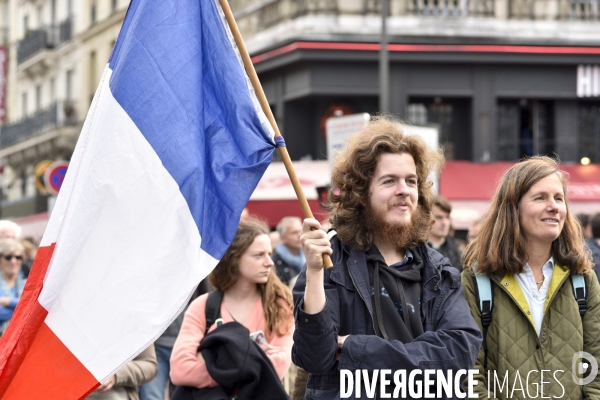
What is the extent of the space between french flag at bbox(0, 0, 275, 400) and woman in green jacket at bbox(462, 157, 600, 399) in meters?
1.19

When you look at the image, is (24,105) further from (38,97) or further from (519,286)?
(519,286)

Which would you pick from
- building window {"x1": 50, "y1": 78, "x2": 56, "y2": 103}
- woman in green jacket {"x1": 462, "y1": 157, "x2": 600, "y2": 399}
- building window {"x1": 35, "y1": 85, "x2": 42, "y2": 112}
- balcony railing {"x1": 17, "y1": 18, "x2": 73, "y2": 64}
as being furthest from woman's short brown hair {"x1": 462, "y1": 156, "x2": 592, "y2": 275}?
building window {"x1": 35, "y1": 85, "x2": 42, "y2": 112}

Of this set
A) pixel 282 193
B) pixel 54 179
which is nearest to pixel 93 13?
pixel 282 193

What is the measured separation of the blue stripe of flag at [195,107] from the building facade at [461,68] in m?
19.6

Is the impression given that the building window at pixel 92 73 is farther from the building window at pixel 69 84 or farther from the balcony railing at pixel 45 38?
the balcony railing at pixel 45 38

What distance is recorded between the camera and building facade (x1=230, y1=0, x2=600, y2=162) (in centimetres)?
2464

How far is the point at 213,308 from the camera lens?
21.5ft

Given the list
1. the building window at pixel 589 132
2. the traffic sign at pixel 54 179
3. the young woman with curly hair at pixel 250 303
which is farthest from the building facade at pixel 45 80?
the young woman with curly hair at pixel 250 303

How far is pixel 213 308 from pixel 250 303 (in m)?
0.26

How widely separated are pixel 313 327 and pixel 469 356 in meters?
0.65

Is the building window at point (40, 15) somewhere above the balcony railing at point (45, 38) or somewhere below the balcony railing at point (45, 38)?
above

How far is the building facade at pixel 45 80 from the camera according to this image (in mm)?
40812

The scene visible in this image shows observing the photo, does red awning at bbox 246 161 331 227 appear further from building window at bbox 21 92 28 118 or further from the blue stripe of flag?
building window at bbox 21 92 28 118

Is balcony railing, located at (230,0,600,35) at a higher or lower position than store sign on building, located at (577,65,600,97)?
higher
